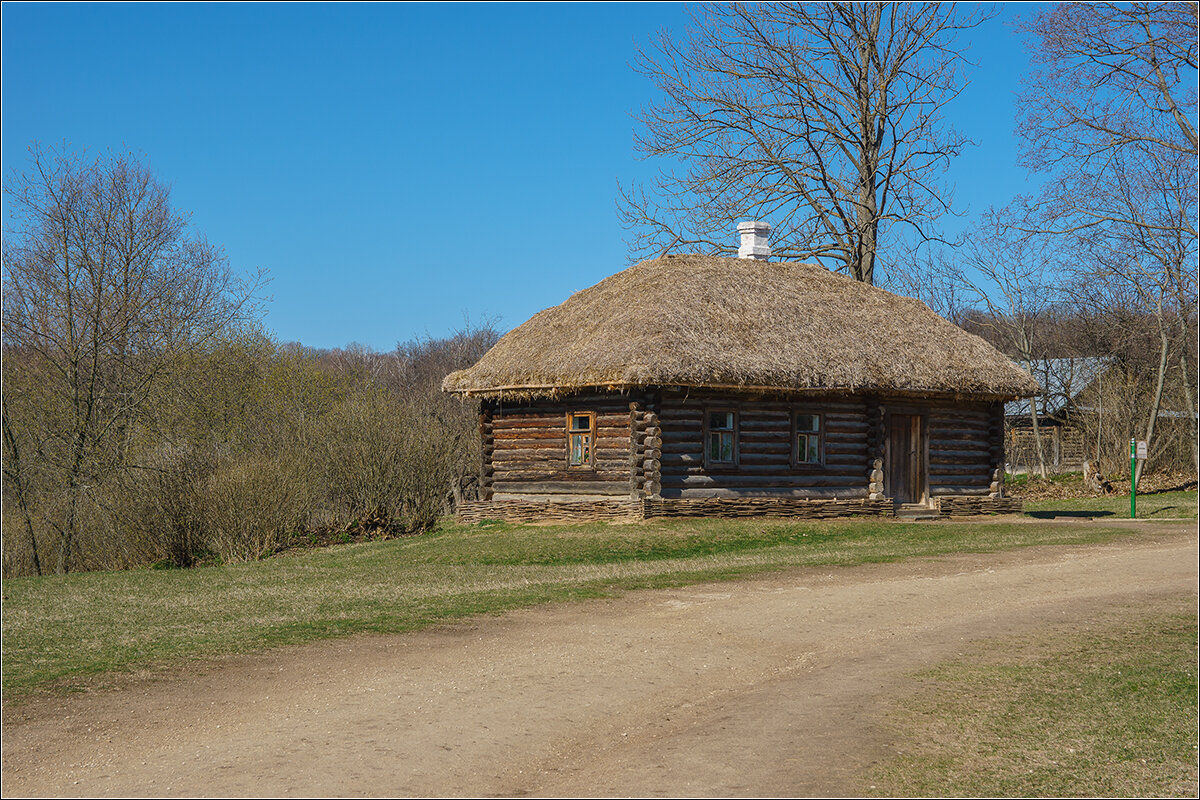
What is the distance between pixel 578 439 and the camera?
82.3 feet

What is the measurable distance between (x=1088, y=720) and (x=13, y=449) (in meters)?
23.4

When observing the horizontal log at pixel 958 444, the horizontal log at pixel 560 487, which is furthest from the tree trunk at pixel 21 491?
the horizontal log at pixel 958 444

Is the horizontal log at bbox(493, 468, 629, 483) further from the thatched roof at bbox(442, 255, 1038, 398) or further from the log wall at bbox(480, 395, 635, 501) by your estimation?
the thatched roof at bbox(442, 255, 1038, 398)

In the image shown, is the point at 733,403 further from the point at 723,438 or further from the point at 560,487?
the point at 560,487

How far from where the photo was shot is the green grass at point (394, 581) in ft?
37.8

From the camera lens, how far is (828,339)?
25.5 metres

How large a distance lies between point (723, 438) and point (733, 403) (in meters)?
0.85

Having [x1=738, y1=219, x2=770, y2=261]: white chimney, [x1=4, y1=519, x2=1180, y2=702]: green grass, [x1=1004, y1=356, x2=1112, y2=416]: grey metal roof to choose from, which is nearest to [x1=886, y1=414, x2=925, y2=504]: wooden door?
[x1=4, y1=519, x2=1180, y2=702]: green grass

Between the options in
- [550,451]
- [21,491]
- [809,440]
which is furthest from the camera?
[809,440]

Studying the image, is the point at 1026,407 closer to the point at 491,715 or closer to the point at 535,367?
the point at 535,367

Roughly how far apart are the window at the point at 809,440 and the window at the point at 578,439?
4.93 meters

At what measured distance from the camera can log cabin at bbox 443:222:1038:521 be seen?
23.7m

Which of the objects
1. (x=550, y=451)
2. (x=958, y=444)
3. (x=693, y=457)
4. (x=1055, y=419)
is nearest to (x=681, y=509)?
(x=693, y=457)

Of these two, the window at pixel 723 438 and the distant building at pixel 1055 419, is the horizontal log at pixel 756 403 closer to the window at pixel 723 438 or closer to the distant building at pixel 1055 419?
the window at pixel 723 438
